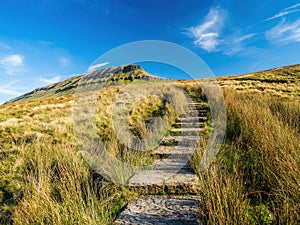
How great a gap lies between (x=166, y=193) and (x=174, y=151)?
165 centimetres

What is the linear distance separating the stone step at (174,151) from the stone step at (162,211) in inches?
60.7

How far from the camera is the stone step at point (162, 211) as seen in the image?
6.84 ft

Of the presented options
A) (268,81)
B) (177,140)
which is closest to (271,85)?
(268,81)

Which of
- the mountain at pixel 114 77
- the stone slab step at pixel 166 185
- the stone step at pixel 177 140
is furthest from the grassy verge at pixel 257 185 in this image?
the mountain at pixel 114 77

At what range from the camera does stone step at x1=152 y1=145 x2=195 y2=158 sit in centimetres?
412

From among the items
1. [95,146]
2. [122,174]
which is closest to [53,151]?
[95,146]

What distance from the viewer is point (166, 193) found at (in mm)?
2754

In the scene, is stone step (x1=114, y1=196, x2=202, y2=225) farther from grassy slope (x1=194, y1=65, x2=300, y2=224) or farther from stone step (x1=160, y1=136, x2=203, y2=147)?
stone step (x1=160, y1=136, x2=203, y2=147)

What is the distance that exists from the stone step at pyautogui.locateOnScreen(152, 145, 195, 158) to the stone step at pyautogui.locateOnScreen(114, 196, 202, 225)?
1.54 m

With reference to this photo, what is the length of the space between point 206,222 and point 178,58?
5486 mm

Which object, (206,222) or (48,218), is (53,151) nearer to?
(48,218)

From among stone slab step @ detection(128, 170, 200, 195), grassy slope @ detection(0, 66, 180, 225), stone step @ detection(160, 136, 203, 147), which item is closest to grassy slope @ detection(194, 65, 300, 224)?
stone slab step @ detection(128, 170, 200, 195)

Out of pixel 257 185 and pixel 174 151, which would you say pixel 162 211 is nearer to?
pixel 257 185

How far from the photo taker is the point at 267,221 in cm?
196
